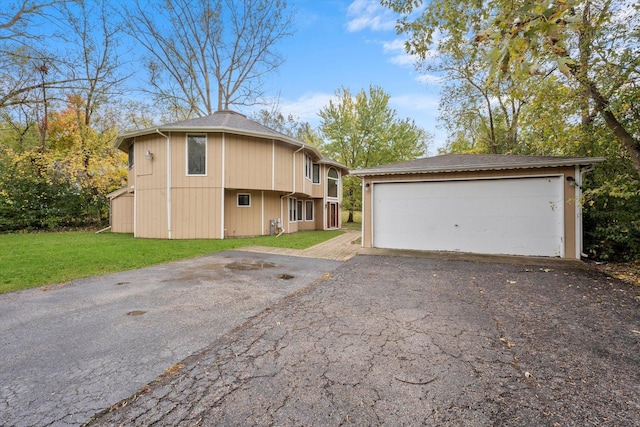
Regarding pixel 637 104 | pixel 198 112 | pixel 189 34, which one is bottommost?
pixel 637 104

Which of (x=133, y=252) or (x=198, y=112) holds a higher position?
(x=198, y=112)

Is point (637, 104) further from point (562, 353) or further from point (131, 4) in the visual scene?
point (131, 4)

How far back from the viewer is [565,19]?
2.02 m

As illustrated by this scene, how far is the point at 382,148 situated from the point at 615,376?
66.0ft

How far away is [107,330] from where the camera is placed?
2939mm

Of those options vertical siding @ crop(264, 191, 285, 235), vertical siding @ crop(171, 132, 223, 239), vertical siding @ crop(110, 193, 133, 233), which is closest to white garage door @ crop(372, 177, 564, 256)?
vertical siding @ crop(264, 191, 285, 235)

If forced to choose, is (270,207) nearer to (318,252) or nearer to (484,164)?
(318,252)

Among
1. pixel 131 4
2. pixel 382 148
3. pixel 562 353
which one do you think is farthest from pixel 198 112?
pixel 562 353

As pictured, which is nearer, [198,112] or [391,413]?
[391,413]

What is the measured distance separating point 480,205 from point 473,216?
371 millimetres

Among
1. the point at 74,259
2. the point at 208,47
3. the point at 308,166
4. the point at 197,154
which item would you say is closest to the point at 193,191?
the point at 197,154

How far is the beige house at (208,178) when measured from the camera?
11.2 meters

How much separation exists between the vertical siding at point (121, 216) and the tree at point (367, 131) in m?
14.3

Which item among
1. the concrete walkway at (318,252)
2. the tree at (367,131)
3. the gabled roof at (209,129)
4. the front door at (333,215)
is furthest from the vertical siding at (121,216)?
the tree at (367,131)
